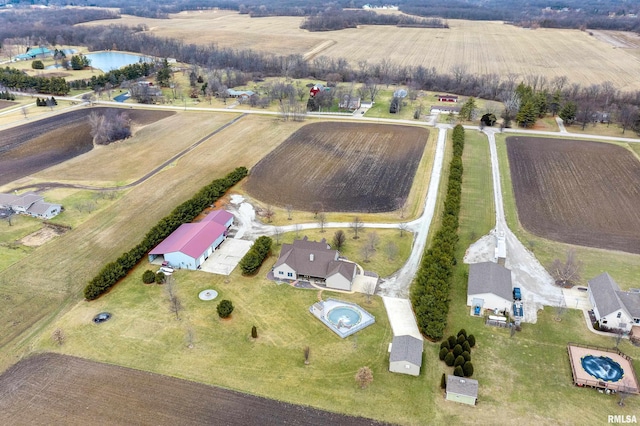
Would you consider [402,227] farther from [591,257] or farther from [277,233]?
[591,257]

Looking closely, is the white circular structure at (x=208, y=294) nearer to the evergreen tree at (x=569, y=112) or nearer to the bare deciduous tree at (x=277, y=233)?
the bare deciduous tree at (x=277, y=233)

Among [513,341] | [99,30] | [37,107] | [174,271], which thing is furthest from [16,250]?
[99,30]

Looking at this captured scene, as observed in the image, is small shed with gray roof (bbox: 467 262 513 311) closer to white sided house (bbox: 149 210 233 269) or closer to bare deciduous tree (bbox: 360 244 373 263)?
bare deciduous tree (bbox: 360 244 373 263)

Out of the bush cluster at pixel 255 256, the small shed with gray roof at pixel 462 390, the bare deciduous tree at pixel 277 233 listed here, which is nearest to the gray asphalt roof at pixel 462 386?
the small shed with gray roof at pixel 462 390

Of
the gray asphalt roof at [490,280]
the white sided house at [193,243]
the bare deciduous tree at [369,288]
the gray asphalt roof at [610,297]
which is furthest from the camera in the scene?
the white sided house at [193,243]

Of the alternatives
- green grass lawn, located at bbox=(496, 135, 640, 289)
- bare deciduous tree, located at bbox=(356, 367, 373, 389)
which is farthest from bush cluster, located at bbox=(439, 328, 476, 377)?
green grass lawn, located at bbox=(496, 135, 640, 289)
